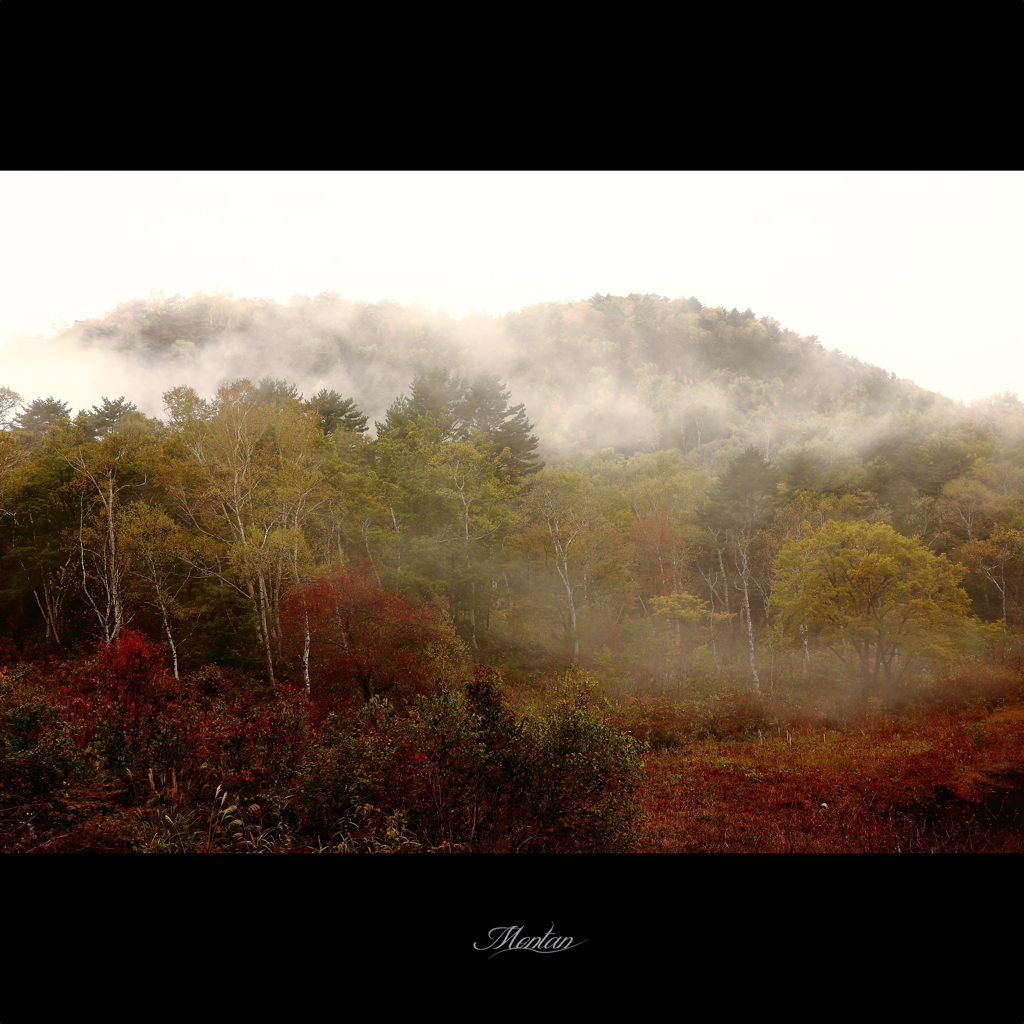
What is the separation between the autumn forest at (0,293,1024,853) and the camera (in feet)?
14.3

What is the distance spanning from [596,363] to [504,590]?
10.5 ft

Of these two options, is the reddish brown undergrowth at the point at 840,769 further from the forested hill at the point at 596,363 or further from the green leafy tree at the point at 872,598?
the forested hill at the point at 596,363

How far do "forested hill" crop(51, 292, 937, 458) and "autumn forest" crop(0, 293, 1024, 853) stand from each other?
1.5 inches

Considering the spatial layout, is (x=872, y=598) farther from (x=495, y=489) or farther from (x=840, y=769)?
(x=495, y=489)

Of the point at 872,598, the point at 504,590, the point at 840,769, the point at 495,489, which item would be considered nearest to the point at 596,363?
the point at 495,489

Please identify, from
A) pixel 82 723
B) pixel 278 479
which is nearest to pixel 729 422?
pixel 278 479

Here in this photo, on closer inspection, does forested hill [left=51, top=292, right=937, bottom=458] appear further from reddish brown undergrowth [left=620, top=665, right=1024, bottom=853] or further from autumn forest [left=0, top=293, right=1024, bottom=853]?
reddish brown undergrowth [left=620, top=665, right=1024, bottom=853]

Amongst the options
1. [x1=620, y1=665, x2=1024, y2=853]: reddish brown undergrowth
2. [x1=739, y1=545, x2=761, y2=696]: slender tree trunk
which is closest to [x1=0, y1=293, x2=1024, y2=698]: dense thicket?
[x1=739, y1=545, x2=761, y2=696]: slender tree trunk

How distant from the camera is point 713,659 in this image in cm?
545

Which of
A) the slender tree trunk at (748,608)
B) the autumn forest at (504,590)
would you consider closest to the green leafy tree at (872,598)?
the autumn forest at (504,590)
